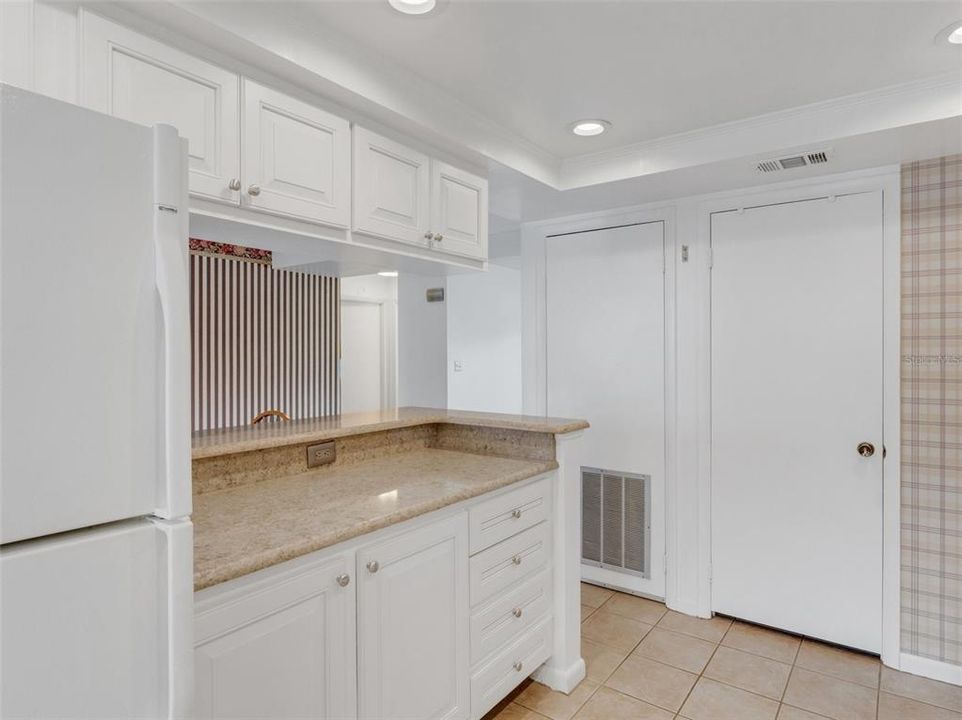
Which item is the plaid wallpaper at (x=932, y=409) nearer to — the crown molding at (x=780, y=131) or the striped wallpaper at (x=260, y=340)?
the crown molding at (x=780, y=131)

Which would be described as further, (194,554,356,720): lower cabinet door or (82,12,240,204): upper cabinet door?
(82,12,240,204): upper cabinet door

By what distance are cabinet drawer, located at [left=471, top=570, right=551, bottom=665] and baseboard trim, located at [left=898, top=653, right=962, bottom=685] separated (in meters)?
1.62

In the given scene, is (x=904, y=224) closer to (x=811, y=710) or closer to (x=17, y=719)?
(x=811, y=710)

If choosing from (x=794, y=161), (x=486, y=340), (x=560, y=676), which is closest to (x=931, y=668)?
(x=560, y=676)

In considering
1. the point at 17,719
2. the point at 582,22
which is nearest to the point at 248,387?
the point at 582,22

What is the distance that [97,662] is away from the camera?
0.80 metres

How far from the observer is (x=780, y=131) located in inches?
93.5

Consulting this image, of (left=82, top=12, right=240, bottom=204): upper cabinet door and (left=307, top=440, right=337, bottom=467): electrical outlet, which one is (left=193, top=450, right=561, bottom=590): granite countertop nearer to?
(left=307, top=440, right=337, bottom=467): electrical outlet

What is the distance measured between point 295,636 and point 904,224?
286 cm

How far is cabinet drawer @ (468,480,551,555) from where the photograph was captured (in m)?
1.96

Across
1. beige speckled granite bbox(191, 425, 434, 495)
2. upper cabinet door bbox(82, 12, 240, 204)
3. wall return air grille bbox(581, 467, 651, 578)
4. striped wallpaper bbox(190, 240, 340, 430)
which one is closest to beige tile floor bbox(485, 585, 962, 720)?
wall return air grille bbox(581, 467, 651, 578)

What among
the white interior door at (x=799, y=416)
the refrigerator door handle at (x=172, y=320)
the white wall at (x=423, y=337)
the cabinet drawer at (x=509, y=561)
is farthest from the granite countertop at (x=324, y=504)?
the white wall at (x=423, y=337)

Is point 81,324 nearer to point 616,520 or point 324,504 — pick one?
point 324,504

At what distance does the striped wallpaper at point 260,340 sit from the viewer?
4.05 metres
